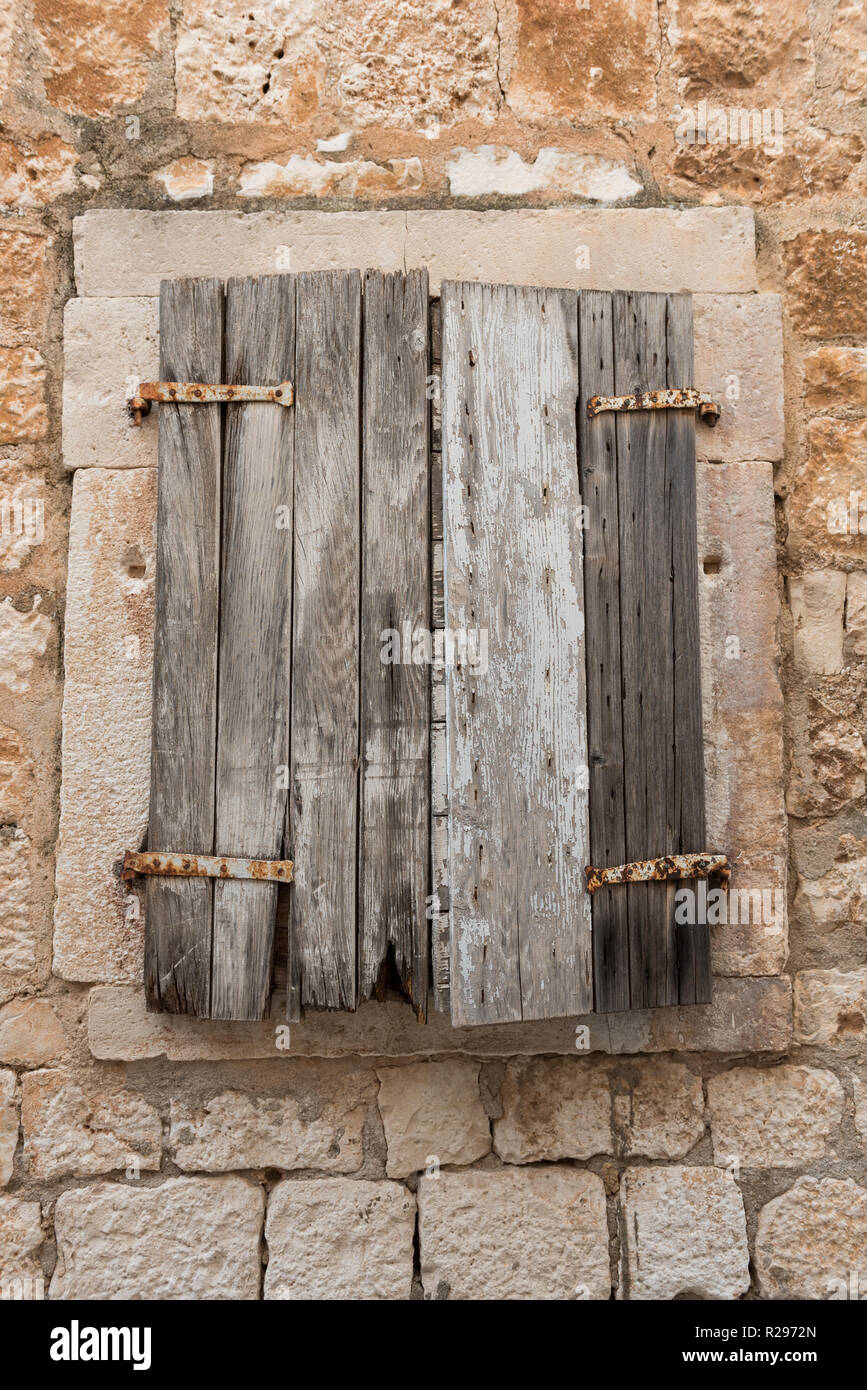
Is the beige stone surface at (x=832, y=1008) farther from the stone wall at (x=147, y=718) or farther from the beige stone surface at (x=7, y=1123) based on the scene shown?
the beige stone surface at (x=7, y=1123)

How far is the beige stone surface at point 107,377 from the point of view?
2.01 metres

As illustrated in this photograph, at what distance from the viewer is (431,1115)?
1968 millimetres

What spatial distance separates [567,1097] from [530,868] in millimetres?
593

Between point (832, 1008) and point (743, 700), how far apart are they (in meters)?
0.73

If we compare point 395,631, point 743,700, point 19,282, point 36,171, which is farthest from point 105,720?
point 743,700

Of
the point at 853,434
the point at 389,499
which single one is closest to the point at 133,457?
the point at 389,499

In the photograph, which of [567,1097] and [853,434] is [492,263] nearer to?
[853,434]

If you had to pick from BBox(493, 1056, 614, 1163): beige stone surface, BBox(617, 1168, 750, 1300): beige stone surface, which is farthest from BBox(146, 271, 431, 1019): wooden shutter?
BBox(617, 1168, 750, 1300): beige stone surface

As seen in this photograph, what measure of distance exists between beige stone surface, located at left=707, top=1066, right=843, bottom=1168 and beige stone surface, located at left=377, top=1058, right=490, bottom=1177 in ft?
1.77

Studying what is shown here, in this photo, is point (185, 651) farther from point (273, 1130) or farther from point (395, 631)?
point (273, 1130)

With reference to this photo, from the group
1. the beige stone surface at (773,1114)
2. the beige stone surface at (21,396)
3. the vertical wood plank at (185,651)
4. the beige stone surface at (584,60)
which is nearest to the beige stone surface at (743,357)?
the beige stone surface at (584,60)

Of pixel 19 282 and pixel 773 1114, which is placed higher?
pixel 19 282

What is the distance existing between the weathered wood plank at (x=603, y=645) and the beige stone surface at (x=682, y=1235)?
497 millimetres
